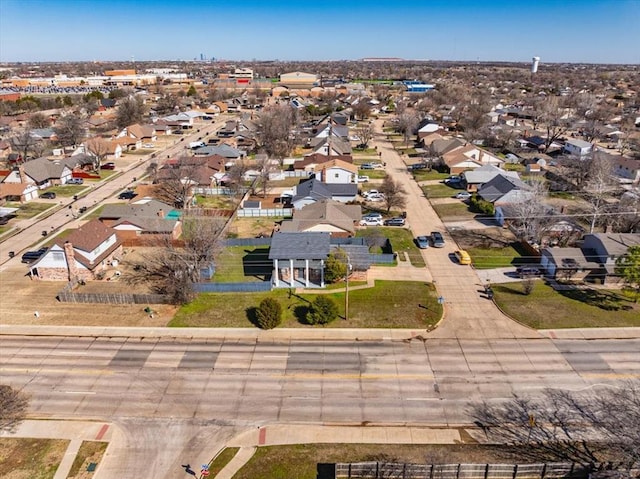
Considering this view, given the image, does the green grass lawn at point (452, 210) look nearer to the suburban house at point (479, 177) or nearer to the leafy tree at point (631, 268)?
the suburban house at point (479, 177)

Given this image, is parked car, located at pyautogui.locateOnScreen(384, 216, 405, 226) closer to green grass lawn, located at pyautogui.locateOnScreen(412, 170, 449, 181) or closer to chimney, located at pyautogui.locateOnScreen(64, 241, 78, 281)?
green grass lawn, located at pyautogui.locateOnScreen(412, 170, 449, 181)

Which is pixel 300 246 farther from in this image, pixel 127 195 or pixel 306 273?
pixel 127 195

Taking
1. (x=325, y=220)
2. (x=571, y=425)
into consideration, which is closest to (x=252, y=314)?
(x=325, y=220)

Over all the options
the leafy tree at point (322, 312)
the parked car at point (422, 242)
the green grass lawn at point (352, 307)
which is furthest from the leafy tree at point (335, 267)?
the parked car at point (422, 242)

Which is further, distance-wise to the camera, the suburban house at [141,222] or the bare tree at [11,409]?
the suburban house at [141,222]

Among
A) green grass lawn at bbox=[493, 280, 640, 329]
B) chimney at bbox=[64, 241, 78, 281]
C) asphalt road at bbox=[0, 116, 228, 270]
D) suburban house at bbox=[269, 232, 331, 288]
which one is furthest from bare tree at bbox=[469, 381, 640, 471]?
asphalt road at bbox=[0, 116, 228, 270]

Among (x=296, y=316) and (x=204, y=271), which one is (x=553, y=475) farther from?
(x=204, y=271)
